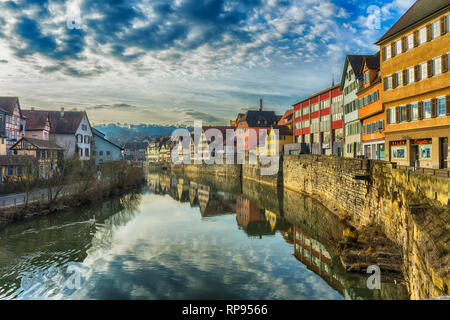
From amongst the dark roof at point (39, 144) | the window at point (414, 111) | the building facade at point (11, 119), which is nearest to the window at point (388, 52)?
the window at point (414, 111)

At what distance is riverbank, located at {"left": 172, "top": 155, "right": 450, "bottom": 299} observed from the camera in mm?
7637

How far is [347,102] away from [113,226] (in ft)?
101

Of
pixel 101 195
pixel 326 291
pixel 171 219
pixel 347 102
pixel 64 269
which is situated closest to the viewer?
pixel 326 291

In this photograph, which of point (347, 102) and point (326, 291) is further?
point (347, 102)

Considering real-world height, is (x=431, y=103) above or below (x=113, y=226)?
above

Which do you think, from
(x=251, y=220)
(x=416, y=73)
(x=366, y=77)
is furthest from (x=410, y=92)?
(x=251, y=220)

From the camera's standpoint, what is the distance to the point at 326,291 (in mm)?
11789

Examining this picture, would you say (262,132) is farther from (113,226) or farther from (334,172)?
(113,226)

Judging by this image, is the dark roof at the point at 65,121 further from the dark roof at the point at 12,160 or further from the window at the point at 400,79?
the window at the point at 400,79

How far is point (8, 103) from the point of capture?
4184 centimetres
